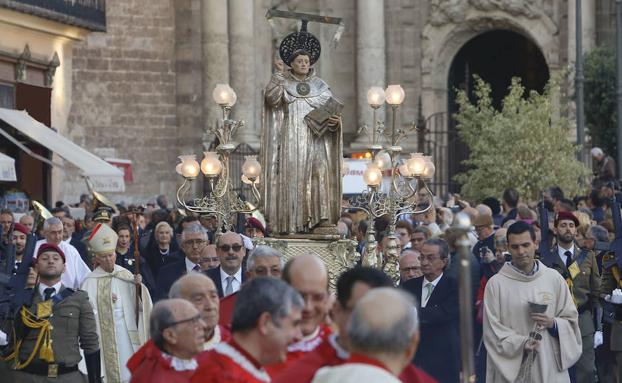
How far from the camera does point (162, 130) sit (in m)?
36.0

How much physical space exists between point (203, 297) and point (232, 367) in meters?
1.87

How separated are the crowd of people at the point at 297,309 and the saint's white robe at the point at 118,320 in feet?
0.04

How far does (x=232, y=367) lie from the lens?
7590 millimetres

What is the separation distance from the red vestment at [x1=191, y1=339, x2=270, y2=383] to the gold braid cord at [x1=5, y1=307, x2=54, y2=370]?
5267 millimetres

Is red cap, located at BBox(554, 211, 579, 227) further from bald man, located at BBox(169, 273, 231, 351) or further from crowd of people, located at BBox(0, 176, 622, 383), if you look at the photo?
bald man, located at BBox(169, 273, 231, 351)

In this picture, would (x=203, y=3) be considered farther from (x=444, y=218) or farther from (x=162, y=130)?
(x=444, y=218)

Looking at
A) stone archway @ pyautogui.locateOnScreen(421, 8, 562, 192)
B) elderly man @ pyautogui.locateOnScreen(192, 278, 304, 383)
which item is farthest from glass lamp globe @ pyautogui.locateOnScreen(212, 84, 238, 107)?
stone archway @ pyautogui.locateOnScreen(421, 8, 562, 192)

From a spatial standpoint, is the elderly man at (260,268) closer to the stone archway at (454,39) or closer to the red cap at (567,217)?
the red cap at (567,217)

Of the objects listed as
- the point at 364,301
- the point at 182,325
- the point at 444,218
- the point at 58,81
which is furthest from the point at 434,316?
the point at 58,81

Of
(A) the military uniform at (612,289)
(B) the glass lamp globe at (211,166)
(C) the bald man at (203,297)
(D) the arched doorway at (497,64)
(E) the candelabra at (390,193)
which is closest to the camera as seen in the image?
(C) the bald man at (203,297)

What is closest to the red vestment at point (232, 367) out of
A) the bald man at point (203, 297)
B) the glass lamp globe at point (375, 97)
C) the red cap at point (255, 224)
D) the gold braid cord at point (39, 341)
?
the bald man at point (203, 297)

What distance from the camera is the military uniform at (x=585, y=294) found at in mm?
15219

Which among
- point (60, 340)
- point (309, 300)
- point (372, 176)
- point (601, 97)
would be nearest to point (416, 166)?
point (372, 176)

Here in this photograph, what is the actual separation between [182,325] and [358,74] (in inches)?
1096
